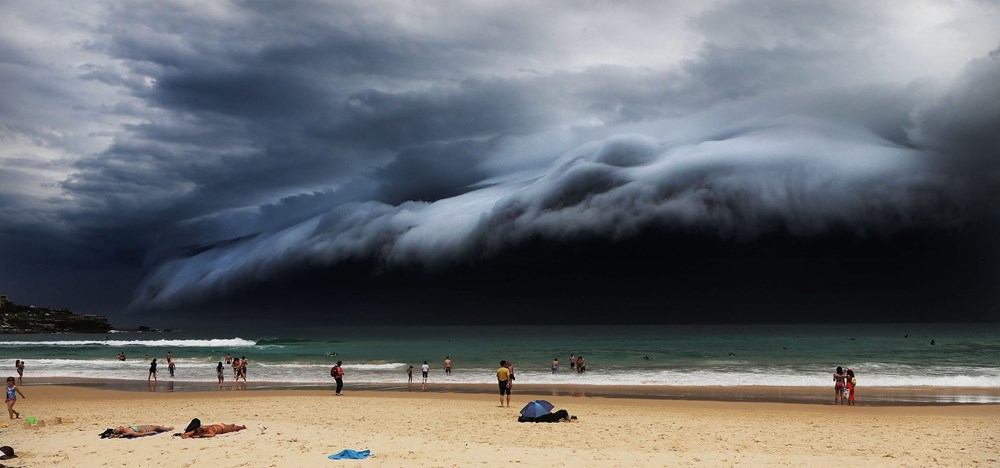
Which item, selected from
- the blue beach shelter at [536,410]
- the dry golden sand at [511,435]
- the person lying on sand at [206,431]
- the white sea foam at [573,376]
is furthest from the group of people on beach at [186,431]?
the white sea foam at [573,376]

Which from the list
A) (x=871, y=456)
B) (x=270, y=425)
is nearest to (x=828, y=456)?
(x=871, y=456)

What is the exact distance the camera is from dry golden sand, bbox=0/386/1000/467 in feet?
51.4

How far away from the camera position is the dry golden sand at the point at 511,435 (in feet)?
51.4

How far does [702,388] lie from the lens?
38.3 meters

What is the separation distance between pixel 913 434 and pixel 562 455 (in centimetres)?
1162

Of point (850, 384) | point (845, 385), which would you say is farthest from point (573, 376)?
point (850, 384)

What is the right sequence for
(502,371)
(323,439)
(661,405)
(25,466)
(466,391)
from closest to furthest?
(25,466)
(323,439)
(502,371)
(661,405)
(466,391)

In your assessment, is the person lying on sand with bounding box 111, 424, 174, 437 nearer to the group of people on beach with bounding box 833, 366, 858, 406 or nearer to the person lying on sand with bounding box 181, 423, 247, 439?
the person lying on sand with bounding box 181, 423, 247, 439

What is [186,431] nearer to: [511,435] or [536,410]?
[511,435]

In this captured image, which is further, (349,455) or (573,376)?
(573,376)

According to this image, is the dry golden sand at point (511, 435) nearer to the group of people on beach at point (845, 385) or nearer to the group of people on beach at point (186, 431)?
the group of people on beach at point (186, 431)

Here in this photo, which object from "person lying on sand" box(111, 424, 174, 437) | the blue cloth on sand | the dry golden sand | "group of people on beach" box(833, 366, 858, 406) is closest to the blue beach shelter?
the dry golden sand

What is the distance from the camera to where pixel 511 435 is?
65.0ft

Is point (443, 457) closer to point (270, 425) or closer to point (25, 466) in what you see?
point (270, 425)
